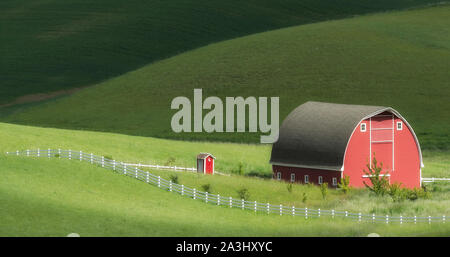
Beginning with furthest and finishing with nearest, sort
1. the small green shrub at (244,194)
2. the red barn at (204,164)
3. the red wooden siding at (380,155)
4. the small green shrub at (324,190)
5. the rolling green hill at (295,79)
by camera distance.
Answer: the rolling green hill at (295,79), the red barn at (204,164), the red wooden siding at (380,155), the small green shrub at (324,190), the small green shrub at (244,194)

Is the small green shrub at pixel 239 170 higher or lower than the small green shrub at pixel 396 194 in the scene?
higher

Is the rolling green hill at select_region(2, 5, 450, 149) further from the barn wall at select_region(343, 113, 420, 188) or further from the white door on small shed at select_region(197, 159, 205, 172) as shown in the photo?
the white door on small shed at select_region(197, 159, 205, 172)

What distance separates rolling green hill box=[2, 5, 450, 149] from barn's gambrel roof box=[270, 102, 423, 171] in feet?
72.5

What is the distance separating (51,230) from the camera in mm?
38094

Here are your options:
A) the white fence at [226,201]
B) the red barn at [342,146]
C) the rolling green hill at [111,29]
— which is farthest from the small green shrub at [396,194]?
the rolling green hill at [111,29]

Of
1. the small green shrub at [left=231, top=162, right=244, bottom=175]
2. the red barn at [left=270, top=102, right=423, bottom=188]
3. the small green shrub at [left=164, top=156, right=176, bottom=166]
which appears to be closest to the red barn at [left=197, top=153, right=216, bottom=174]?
the small green shrub at [left=164, top=156, right=176, bottom=166]

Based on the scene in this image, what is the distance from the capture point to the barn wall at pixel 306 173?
60.9 meters

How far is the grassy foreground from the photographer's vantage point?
129 ft

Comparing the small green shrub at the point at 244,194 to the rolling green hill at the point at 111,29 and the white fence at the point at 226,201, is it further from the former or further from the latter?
the rolling green hill at the point at 111,29

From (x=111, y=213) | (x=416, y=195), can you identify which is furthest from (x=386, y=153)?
(x=111, y=213)

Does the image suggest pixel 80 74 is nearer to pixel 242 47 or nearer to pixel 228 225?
pixel 242 47

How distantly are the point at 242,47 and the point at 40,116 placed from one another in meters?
30.8

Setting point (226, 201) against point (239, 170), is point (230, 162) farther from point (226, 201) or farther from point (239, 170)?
point (226, 201)
